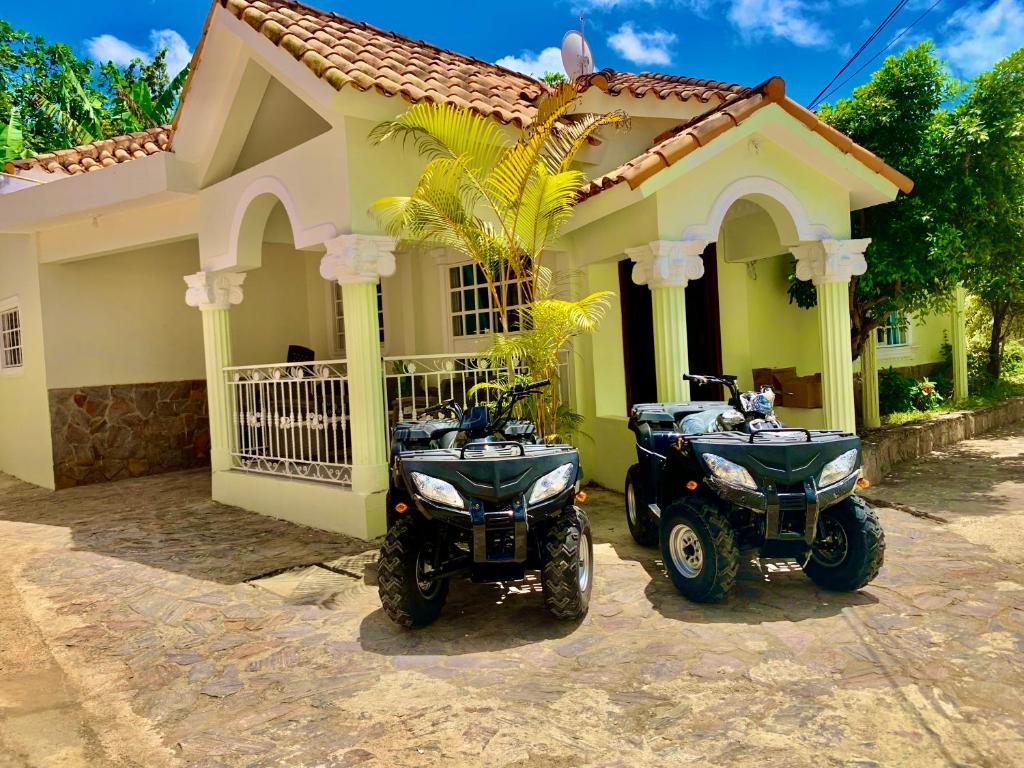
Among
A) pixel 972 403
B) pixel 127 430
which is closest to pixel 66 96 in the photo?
pixel 127 430

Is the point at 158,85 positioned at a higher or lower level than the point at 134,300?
higher

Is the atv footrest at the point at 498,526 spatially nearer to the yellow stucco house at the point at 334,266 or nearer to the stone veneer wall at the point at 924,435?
the yellow stucco house at the point at 334,266

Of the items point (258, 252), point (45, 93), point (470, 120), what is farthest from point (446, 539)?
point (45, 93)

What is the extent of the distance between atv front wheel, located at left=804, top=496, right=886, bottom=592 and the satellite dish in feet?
21.0

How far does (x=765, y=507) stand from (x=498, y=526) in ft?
4.89

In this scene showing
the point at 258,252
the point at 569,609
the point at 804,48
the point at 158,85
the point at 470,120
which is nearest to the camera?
the point at 569,609

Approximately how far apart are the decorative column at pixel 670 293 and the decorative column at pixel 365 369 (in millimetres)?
2245

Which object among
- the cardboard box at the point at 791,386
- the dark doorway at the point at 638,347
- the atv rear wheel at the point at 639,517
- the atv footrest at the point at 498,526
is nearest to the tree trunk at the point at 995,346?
the cardboard box at the point at 791,386

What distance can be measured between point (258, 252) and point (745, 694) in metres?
6.40

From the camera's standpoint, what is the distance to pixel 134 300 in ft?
34.9

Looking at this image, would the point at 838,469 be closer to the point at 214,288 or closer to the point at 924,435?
the point at 924,435

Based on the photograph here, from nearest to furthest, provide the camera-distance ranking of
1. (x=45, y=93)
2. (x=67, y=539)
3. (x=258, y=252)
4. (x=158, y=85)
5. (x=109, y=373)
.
A: 1. (x=67, y=539)
2. (x=258, y=252)
3. (x=109, y=373)
4. (x=45, y=93)
5. (x=158, y=85)

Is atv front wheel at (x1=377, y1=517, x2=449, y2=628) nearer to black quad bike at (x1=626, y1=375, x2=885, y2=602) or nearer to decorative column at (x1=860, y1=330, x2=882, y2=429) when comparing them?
black quad bike at (x1=626, y1=375, x2=885, y2=602)

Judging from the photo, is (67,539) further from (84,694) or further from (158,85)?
(158,85)
